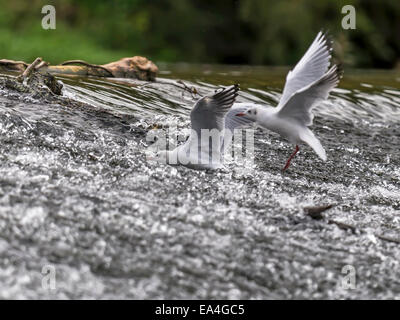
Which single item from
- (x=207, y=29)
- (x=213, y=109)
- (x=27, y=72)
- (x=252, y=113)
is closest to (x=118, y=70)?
(x=27, y=72)

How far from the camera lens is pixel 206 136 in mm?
4934

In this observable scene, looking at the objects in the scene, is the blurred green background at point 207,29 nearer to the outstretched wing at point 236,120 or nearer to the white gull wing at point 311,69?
the outstretched wing at point 236,120

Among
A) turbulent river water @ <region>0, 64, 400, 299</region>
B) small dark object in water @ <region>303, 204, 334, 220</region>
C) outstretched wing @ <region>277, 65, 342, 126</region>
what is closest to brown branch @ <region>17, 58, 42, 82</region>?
turbulent river water @ <region>0, 64, 400, 299</region>

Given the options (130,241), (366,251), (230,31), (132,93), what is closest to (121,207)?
(130,241)

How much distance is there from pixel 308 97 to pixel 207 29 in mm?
12040

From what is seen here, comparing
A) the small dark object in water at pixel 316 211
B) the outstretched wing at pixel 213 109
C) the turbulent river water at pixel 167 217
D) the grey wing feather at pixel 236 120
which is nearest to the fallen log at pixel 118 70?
the turbulent river water at pixel 167 217

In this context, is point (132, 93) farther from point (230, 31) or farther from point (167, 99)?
point (230, 31)

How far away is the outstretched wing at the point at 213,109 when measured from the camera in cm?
471

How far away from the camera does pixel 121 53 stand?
1523cm

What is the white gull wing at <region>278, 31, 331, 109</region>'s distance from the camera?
16.9 ft

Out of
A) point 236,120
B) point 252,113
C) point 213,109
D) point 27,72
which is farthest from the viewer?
point 27,72

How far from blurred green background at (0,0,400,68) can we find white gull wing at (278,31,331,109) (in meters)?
9.20

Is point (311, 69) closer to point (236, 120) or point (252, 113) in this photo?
point (252, 113)

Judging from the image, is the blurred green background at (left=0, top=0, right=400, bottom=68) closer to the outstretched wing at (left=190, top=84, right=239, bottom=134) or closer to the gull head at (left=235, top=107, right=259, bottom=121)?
the gull head at (left=235, top=107, right=259, bottom=121)
